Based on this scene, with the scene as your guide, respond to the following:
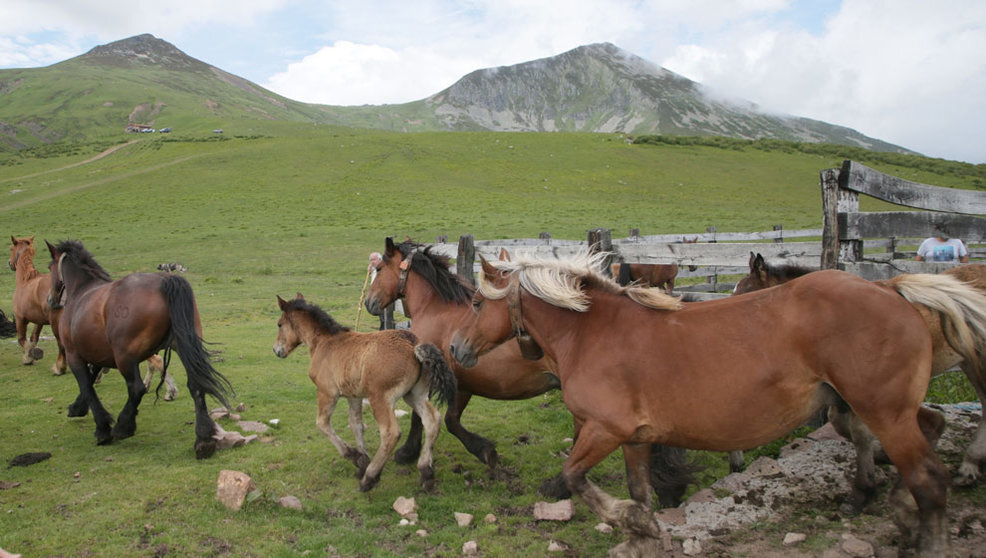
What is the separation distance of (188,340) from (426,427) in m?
3.22

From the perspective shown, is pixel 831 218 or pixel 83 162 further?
pixel 83 162

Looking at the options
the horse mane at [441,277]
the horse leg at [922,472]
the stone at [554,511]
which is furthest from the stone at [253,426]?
the horse leg at [922,472]

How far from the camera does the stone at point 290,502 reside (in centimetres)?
512

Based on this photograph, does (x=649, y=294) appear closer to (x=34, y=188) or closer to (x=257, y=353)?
(x=257, y=353)

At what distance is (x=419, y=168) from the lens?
54.6 metres

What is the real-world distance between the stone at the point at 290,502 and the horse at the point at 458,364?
135 centimetres

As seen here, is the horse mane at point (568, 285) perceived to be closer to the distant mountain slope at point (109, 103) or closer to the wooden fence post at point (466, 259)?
the wooden fence post at point (466, 259)

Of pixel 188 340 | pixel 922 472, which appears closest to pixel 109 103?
pixel 188 340

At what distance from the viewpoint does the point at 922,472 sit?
3.36 m

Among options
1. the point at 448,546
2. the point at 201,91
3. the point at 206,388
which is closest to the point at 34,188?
the point at 206,388

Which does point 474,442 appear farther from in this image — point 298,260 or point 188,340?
point 298,260

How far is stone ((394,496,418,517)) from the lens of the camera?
16.5ft

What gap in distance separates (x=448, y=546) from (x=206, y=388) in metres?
3.81

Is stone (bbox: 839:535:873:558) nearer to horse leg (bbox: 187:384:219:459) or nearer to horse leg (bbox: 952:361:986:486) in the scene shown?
horse leg (bbox: 952:361:986:486)
